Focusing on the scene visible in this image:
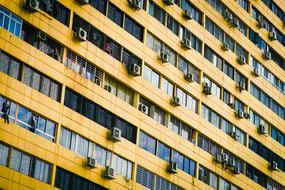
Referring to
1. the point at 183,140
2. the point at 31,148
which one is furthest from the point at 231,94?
the point at 31,148

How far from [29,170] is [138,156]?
8.49 meters

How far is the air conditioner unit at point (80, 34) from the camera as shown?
38812 millimetres

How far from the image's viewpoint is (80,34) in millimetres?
38875

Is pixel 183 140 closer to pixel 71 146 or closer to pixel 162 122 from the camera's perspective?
pixel 162 122

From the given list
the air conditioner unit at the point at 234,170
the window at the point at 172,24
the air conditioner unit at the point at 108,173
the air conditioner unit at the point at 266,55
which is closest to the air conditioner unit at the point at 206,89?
the window at the point at 172,24

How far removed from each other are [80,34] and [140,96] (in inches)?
243

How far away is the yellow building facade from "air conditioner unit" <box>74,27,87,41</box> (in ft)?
0.27

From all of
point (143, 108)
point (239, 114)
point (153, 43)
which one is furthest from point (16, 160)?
point (239, 114)

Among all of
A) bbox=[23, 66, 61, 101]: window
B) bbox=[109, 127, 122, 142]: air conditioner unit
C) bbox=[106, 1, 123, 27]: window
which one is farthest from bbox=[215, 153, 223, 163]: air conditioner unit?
bbox=[23, 66, 61, 101]: window

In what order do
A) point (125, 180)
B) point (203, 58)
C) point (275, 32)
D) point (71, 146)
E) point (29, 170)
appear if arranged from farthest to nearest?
point (275, 32), point (203, 58), point (125, 180), point (71, 146), point (29, 170)

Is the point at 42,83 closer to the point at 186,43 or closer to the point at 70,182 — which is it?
the point at 70,182

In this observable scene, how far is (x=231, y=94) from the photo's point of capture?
5262 cm

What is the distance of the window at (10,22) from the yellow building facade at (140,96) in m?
0.05

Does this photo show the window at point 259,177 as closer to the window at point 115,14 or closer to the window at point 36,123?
the window at point 115,14
